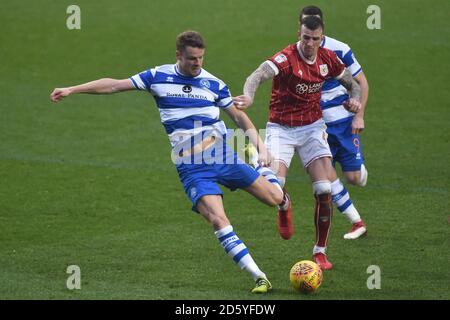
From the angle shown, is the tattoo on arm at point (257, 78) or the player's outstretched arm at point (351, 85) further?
the player's outstretched arm at point (351, 85)

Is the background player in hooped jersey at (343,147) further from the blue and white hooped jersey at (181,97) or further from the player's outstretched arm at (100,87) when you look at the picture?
the player's outstretched arm at (100,87)

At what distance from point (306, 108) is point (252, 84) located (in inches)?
37.2

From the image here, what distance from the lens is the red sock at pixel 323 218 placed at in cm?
1137

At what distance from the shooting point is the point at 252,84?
1093 cm

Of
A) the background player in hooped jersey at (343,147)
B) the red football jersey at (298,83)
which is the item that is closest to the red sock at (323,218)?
the red football jersey at (298,83)

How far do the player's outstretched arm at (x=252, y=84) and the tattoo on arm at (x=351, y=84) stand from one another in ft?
3.00

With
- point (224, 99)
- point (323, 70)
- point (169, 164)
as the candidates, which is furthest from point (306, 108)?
point (169, 164)

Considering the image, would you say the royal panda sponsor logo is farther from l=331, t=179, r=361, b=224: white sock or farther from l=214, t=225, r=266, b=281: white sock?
l=214, t=225, r=266, b=281: white sock

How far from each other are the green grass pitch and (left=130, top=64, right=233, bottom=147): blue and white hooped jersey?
164 cm

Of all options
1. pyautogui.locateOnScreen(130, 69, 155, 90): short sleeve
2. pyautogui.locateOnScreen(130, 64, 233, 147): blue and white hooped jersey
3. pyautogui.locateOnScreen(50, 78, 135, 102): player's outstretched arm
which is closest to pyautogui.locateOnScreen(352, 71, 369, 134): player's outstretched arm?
pyautogui.locateOnScreen(130, 64, 233, 147): blue and white hooped jersey

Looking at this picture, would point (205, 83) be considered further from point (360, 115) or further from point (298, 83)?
point (360, 115)

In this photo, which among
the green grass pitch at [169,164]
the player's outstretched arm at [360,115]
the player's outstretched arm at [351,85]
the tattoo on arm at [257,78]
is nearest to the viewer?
the tattoo on arm at [257,78]

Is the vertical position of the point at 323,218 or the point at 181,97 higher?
the point at 181,97

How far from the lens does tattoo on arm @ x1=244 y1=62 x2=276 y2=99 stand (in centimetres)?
1087
